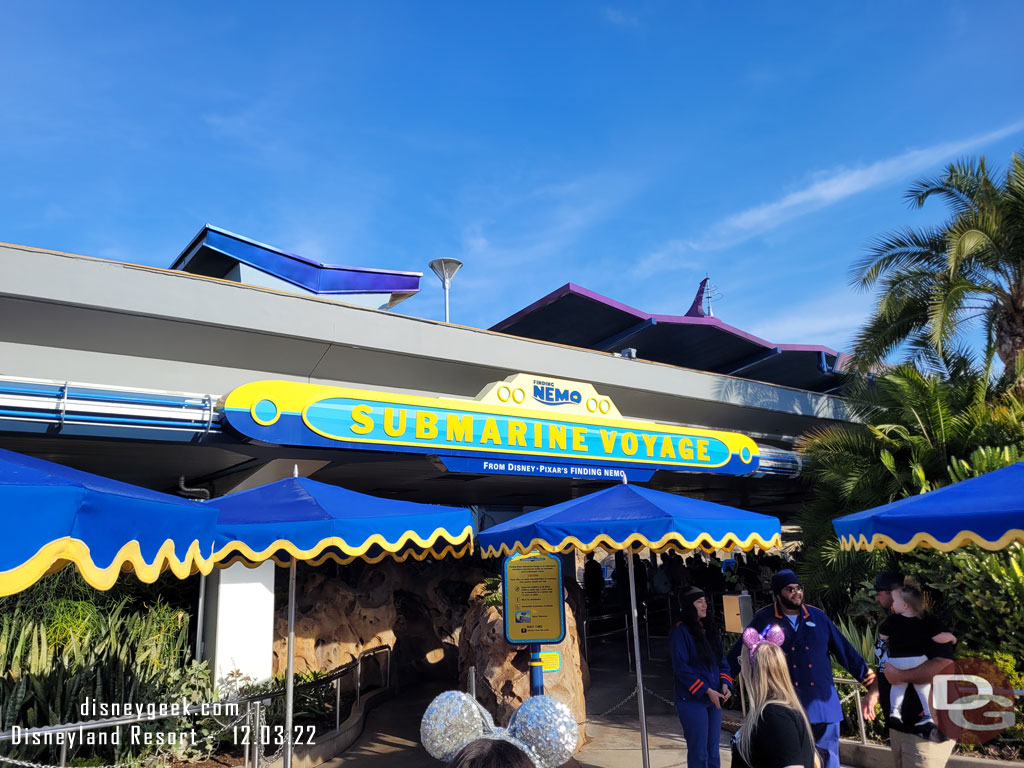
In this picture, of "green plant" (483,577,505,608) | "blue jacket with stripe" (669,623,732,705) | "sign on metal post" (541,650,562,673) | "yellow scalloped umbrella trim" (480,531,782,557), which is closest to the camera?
"blue jacket with stripe" (669,623,732,705)

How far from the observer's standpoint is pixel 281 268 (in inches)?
632

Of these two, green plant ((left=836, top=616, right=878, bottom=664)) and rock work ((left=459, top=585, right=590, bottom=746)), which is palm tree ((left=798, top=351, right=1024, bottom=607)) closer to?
green plant ((left=836, top=616, right=878, bottom=664))

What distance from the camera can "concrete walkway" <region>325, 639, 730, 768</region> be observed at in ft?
25.0

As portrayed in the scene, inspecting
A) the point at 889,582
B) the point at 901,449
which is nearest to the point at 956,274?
the point at 901,449

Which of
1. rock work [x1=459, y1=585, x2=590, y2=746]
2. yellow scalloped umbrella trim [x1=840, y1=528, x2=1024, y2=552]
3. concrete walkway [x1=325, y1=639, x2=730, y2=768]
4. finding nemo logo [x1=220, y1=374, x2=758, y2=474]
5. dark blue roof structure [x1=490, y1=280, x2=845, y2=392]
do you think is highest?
dark blue roof structure [x1=490, y1=280, x2=845, y2=392]

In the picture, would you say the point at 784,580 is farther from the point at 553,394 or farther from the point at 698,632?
the point at 553,394

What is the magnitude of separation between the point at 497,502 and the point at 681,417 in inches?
368

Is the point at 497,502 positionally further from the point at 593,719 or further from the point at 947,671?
the point at 947,671

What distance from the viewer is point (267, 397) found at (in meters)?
9.47

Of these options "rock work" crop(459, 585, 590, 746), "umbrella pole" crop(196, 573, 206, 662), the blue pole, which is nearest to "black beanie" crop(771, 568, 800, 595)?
the blue pole

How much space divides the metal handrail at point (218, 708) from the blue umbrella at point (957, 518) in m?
5.41

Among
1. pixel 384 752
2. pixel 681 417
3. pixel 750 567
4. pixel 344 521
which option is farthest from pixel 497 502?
pixel 344 521

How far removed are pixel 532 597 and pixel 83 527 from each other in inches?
174

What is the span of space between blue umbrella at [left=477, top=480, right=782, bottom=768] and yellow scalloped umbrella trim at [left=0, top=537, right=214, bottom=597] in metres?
3.39
